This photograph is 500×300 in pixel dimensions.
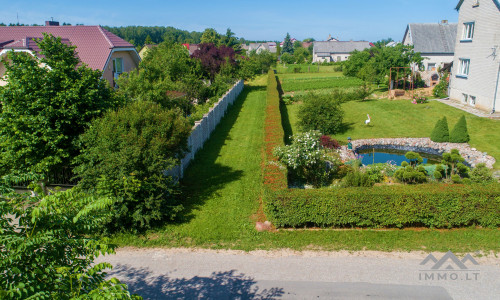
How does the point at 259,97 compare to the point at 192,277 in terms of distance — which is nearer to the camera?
the point at 192,277

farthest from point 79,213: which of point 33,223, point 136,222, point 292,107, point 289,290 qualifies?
point 292,107

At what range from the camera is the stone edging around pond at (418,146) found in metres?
17.5

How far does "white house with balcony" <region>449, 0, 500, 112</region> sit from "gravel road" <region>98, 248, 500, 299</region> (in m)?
19.1

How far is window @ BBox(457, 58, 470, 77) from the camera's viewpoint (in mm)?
27359

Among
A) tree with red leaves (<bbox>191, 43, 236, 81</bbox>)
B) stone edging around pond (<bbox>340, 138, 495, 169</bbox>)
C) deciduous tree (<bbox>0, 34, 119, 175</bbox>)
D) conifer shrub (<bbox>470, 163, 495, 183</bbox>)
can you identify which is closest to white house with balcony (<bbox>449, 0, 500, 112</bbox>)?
stone edging around pond (<bbox>340, 138, 495, 169</bbox>)

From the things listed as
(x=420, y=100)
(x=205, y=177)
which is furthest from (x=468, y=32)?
(x=205, y=177)

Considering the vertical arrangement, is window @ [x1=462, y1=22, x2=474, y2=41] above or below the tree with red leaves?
above

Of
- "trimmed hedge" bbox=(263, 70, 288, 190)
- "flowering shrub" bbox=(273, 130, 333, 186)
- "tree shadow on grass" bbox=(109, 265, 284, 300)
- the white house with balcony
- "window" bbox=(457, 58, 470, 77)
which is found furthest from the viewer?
"window" bbox=(457, 58, 470, 77)

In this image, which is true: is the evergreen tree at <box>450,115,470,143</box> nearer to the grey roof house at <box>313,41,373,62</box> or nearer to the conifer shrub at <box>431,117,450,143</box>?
the conifer shrub at <box>431,117,450,143</box>

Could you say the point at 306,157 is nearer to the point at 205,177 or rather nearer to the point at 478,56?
the point at 205,177

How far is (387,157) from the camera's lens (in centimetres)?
1898

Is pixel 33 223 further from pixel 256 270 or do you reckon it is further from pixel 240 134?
pixel 240 134

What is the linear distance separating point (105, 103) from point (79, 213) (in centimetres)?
837

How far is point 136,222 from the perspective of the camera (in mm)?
10391
